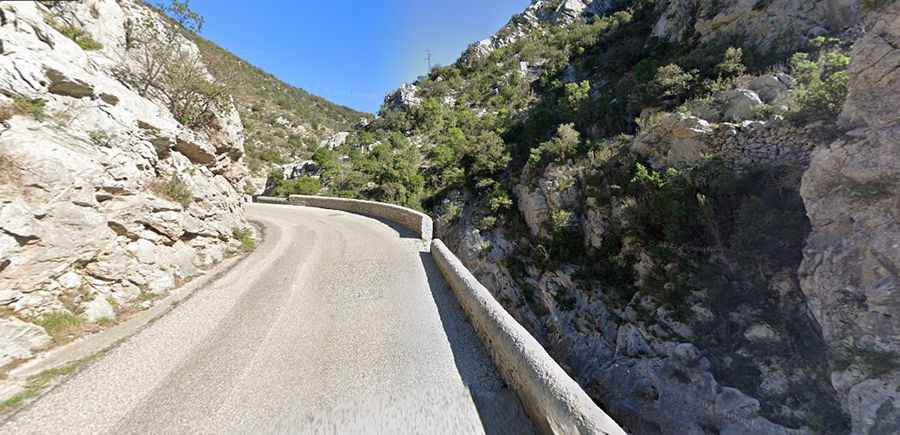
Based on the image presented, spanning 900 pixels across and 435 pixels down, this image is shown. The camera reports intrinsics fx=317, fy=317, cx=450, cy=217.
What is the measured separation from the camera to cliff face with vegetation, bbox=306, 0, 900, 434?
5.27 meters

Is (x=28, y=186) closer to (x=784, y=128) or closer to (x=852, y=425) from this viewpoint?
(x=852, y=425)

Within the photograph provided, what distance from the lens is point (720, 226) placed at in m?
8.02

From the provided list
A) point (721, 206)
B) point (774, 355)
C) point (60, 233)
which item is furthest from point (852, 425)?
point (60, 233)

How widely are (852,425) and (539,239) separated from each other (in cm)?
992

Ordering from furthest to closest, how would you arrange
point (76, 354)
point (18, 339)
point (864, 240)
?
point (864, 240)
point (76, 354)
point (18, 339)

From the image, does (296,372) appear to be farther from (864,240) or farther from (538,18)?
(538,18)

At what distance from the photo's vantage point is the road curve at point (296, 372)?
10.3 ft

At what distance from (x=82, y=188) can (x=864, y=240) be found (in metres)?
13.2

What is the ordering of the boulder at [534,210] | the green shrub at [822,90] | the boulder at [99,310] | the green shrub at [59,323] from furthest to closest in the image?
the boulder at [534,210] < the green shrub at [822,90] < the boulder at [99,310] < the green shrub at [59,323]

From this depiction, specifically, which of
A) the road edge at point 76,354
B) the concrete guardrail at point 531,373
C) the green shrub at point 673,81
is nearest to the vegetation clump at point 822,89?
the green shrub at point 673,81

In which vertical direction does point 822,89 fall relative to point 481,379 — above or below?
above

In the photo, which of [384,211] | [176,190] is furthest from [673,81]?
[176,190]

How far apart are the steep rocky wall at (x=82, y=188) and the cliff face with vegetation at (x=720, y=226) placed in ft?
34.0

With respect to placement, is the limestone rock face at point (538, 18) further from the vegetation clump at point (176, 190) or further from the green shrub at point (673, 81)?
the vegetation clump at point (176, 190)
